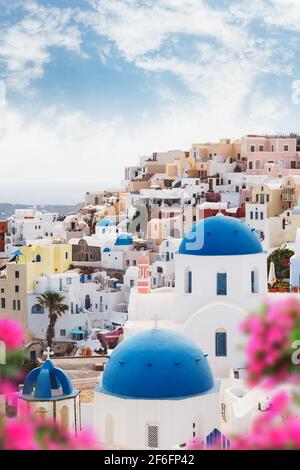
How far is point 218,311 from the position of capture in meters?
10.0

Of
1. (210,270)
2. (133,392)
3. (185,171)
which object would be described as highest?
(185,171)

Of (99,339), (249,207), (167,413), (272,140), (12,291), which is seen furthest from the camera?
(272,140)

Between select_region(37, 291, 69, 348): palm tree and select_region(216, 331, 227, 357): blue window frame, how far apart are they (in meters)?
10.8

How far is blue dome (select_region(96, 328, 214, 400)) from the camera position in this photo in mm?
7168

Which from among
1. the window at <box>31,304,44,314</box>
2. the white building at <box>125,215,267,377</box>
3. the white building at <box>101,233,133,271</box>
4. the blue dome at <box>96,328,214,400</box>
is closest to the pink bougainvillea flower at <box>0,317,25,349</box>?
the blue dome at <box>96,328,214,400</box>

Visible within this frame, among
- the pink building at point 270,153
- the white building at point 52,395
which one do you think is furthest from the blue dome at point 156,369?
the pink building at point 270,153

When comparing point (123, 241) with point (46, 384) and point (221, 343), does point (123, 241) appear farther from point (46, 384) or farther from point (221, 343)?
point (46, 384)

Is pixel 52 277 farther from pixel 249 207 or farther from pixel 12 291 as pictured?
pixel 249 207

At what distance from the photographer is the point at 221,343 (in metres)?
10.1

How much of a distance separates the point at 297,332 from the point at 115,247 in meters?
22.1

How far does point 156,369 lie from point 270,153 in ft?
77.9

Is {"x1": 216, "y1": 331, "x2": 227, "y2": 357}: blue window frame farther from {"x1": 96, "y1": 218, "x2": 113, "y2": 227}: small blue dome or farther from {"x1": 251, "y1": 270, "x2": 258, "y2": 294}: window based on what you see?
{"x1": 96, "y1": 218, "x2": 113, "y2": 227}: small blue dome

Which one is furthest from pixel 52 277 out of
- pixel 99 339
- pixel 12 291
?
pixel 99 339

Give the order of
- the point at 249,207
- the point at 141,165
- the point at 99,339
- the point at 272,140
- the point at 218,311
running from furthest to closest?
the point at 141,165
the point at 272,140
the point at 249,207
the point at 99,339
the point at 218,311
